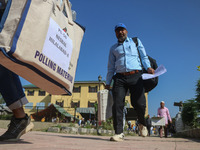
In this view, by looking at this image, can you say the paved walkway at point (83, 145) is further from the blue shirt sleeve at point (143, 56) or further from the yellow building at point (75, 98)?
the yellow building at point (75, 98)

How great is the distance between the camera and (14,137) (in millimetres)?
2221

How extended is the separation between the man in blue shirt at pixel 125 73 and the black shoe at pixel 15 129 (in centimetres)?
163

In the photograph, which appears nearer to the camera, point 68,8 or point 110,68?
point 68,8

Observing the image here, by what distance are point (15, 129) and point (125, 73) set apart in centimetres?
220

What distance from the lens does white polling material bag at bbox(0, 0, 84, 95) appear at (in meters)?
1.43

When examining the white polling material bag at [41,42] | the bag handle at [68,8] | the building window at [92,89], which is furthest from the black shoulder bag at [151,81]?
the building window at [92,89]

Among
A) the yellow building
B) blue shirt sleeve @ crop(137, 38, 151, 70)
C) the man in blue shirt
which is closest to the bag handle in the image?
the man in blue shirt

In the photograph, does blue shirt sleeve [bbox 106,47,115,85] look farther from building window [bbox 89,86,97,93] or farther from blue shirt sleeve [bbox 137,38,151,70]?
building window [bbox 89,86,97,93]

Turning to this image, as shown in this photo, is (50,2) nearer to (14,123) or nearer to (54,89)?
(54,89)

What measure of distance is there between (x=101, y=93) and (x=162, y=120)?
545 cm

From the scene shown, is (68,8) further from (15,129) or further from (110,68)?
(110,68)

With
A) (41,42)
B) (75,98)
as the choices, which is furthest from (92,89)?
(41,42)

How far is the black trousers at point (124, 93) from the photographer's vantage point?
11.6ft

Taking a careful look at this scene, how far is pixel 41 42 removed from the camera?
161 cm
